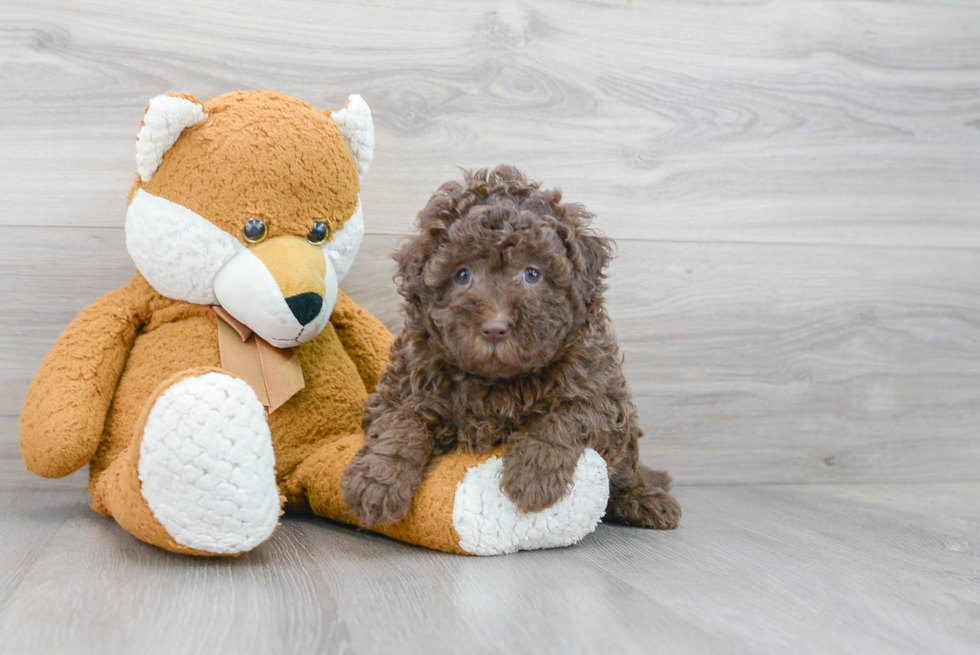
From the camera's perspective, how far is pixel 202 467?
0.95m

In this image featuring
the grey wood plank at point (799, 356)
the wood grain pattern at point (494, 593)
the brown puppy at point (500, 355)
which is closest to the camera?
the wood grain pattern at point (494, 593)

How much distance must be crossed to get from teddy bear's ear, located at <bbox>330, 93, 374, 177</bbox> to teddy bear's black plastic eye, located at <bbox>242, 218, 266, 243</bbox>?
0.21m

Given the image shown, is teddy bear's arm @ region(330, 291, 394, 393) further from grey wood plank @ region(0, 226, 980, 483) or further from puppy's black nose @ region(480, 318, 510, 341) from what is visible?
puppy's black nose @ region(480, 318, 510, 341)

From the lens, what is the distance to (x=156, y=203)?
1.21m

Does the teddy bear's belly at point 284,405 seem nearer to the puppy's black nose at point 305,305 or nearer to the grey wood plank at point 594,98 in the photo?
the puppy's black nose at point 305,305

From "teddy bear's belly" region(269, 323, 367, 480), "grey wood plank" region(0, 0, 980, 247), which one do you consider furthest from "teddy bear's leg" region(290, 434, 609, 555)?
"grey wood plank" region(0, 0, 980, 247)

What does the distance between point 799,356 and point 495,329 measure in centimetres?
99

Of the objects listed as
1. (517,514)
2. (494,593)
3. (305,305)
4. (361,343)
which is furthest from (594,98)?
(494,593)

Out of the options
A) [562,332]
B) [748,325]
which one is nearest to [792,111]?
[748,325]

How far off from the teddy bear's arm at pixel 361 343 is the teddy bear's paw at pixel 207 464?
16.4 inches

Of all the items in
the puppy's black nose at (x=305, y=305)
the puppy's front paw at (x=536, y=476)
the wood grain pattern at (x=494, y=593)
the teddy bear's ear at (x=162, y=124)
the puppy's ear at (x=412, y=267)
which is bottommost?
the wood grain pattern at (x=494, y=593)

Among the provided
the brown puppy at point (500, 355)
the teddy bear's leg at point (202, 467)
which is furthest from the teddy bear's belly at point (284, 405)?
the teddy bear's leg at point (202, 467)

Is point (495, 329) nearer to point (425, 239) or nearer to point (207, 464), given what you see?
point (425, 239)

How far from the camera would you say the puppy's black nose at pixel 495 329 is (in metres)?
1.03
